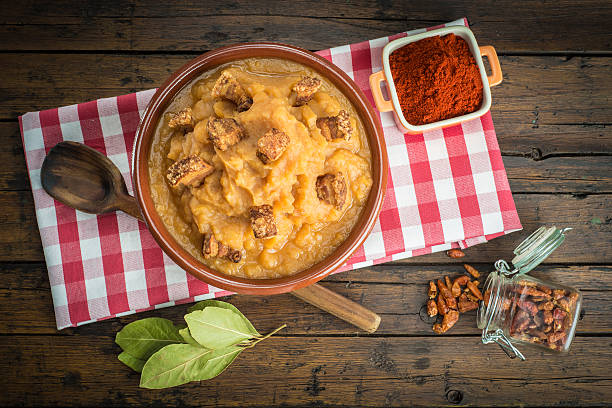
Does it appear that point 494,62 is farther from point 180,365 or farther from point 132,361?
point 132,361

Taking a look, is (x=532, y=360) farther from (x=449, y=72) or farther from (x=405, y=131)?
(x=449, y=72)

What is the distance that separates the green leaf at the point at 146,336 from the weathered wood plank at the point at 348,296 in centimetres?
17

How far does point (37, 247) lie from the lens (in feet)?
8.14

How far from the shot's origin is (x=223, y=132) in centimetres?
158

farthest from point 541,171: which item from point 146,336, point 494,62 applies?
point 146,336

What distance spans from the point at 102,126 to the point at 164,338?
3.55 ft

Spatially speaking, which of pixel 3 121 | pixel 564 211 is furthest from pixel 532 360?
pixel 3 121

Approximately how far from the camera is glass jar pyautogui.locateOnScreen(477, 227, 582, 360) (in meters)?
2.38

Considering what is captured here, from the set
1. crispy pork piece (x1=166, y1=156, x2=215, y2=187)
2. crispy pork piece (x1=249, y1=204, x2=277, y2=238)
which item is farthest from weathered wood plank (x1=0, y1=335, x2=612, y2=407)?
crispy pork piece (x1=166, y1=156, x2=215, y2=187)

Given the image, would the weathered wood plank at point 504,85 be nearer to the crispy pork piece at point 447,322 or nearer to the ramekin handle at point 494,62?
the ramekin handle at point 494,62

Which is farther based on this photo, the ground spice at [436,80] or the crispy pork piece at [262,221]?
the ground spice at [436,80]

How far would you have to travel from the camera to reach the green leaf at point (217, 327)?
6.93ft

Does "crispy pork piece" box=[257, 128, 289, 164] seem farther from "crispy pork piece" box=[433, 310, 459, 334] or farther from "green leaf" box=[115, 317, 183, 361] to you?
"crispy pork piece" box=[433, 310, 459, 334]

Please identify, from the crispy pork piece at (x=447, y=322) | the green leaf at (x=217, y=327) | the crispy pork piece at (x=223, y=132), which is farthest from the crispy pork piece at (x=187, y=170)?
the crispy pork piece at (x=447, y=322)
